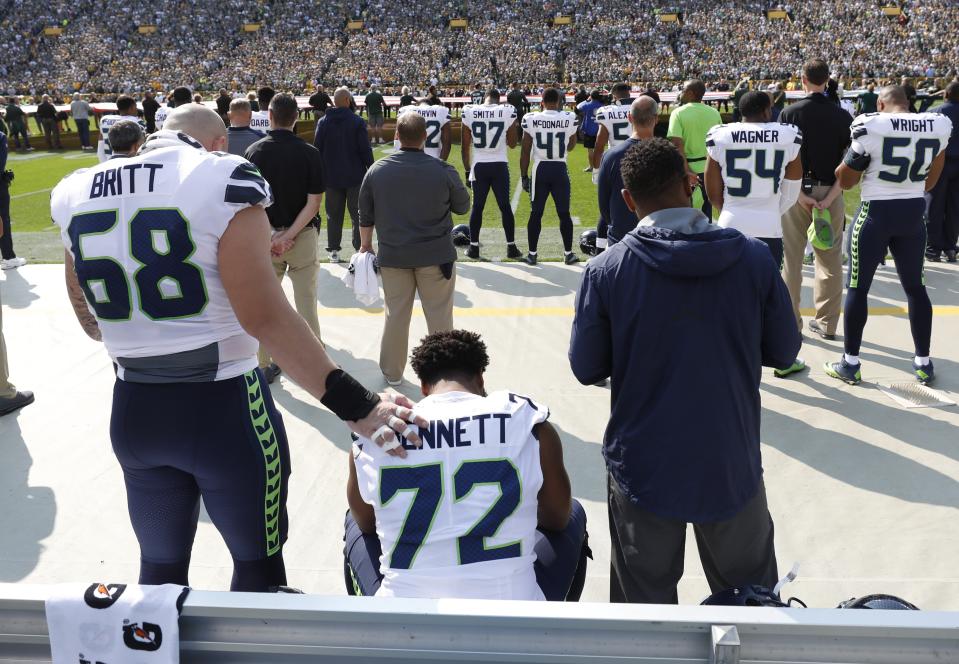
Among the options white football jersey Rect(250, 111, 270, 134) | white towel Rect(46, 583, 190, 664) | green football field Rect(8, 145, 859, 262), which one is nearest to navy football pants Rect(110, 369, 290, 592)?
white towel Rect(46, 583, 190, 664)

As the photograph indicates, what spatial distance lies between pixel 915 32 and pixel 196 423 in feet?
126

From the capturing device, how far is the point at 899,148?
5.02 meters

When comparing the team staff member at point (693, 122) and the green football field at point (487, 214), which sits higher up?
the team staff member at point (693, 122)

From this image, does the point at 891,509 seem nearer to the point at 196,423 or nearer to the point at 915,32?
the point at 196,423

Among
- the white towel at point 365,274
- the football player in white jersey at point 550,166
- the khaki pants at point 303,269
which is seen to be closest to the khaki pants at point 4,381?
the khaki pants at point 303,269

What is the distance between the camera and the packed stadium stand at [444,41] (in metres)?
34.1

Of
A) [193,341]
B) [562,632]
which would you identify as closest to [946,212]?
[193,341]

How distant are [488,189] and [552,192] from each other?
71 centimetres

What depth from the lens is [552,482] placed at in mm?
2518

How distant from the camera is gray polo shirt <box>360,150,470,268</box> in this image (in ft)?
17.0

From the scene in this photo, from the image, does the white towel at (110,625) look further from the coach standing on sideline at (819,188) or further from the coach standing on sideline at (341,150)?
the coach standing on sideline at (341,150)

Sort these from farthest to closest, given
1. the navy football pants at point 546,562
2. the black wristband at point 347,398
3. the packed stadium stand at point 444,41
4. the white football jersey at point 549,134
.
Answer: the packed stadium stand at point 444,41 → the white football jersey at point 549,134 → the navy football pants at point 546,562 → the black wristband at point 347,398

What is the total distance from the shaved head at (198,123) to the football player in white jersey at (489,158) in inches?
237

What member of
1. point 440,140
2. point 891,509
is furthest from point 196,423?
point 440,140
